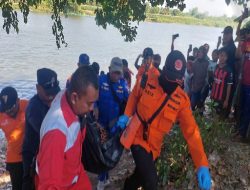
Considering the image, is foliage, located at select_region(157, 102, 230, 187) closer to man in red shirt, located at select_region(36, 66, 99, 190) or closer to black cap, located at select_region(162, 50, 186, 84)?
black cap, located at select_region(162, 50, 186, 84)

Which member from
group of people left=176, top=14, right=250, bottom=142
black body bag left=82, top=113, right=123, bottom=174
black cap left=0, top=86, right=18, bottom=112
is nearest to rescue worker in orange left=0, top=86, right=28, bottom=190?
black cap left=0, top=86, right=18, bottom=112

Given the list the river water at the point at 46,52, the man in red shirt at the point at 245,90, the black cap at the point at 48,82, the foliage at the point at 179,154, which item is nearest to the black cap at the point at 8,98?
the black cap at the point at 48,82

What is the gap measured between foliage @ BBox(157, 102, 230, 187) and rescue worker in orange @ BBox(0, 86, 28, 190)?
1729mm

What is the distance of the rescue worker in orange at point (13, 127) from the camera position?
158 inches

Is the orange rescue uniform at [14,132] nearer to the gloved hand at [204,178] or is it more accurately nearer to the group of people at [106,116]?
the group of people at [106,116]

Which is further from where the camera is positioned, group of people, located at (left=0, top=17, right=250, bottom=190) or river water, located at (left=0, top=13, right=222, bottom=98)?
river water, located at (left=0, top=13, right=222, bottom=98)

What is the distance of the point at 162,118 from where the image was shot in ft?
12.4

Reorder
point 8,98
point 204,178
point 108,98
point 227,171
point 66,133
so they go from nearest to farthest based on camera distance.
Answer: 1. point 66,133
2. point 204,178
3. point 8,98
4. point 227,171
5. point 108,98

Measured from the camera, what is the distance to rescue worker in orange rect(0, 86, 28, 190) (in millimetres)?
4008

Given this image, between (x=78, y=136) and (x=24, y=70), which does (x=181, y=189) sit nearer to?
(x=78, y=136)

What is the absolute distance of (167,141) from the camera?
5309 millimetres

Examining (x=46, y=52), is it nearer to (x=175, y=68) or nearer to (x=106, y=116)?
(x=106, y=116)

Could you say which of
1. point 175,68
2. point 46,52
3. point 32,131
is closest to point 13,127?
point 32,131

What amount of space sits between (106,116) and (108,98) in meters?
0.26
